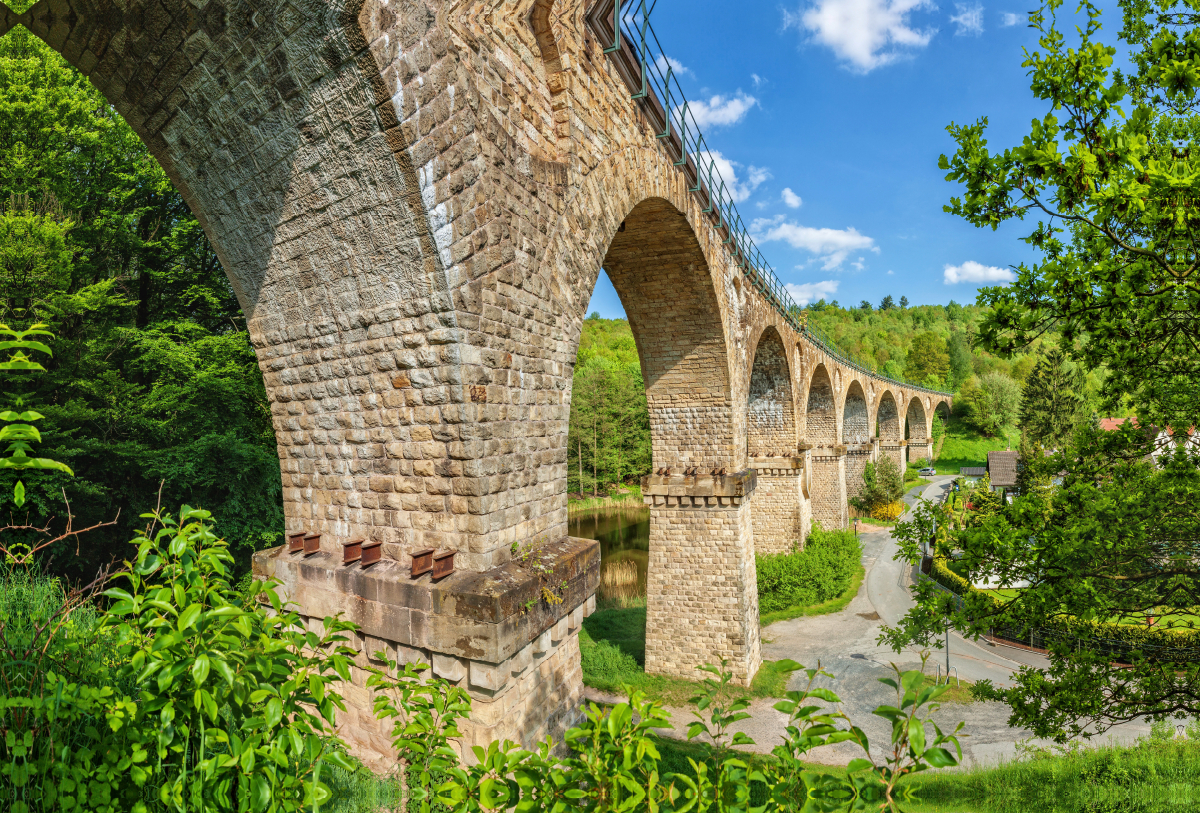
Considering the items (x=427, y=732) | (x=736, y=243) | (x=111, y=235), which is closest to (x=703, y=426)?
(x=736, y=243)

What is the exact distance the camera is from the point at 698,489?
12141mm

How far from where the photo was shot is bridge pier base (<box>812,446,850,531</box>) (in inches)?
1021

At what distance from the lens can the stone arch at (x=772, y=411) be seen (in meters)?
19.7

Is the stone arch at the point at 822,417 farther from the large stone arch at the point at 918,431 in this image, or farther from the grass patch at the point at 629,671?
the large stone arch at the point at 918,431

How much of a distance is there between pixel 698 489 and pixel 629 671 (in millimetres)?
4375

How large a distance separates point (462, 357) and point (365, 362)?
38.5 inches

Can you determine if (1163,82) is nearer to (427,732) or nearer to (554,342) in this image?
(554,342)

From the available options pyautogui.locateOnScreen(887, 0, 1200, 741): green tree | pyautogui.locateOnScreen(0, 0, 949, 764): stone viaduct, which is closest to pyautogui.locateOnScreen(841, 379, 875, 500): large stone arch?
pyautogui.locateOnScreen(887, 0, 1200, 741): green tree

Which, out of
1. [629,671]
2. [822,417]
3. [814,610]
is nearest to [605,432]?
[822,417]

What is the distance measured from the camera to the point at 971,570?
18.6 feet

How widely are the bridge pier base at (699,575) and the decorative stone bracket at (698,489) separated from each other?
20 mm

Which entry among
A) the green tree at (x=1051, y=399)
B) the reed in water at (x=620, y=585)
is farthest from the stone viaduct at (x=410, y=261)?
the green tree at (x=1051, y=399)

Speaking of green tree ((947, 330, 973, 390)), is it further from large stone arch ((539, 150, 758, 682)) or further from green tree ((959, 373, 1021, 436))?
large stone arch ((539, 150, 758, 682))

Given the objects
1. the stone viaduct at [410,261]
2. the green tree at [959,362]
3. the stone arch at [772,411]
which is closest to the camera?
the stone viaduct at [410,261]
